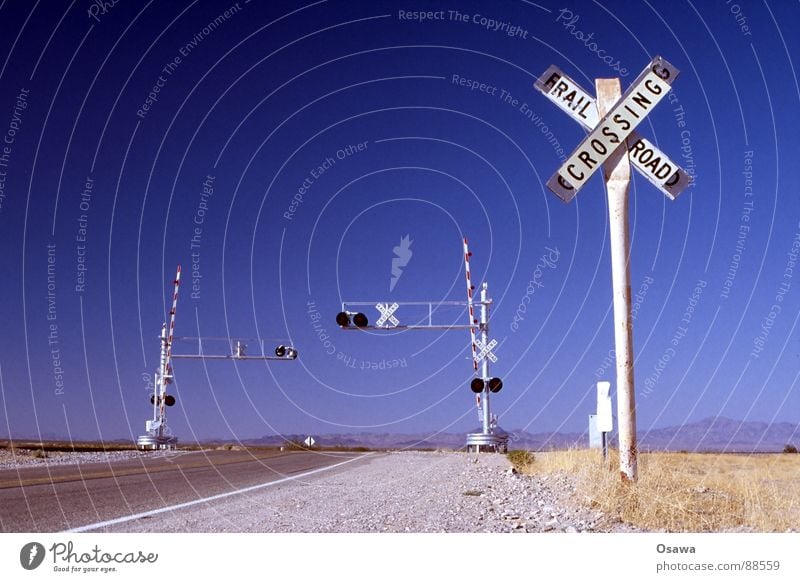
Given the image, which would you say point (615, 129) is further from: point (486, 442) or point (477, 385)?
point (477, 385)

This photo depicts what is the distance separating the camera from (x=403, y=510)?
626 cm

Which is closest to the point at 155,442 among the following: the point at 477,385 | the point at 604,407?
the point at 477,385

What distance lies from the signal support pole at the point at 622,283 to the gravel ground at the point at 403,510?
0.90 m

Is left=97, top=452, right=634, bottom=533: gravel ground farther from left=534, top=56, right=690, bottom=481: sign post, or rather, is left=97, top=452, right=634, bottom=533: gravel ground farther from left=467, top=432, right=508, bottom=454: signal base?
left=467, top=432, right=508, bottom=454: signal base

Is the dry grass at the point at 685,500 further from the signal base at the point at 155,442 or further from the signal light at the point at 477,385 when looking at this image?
the signal base at the point at 155,442

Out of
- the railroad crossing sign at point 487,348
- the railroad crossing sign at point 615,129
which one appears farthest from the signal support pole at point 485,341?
the railroad crossing sign at point 615,129

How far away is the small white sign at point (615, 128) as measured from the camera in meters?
5.95

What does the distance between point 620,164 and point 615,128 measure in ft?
1.39
